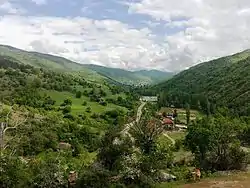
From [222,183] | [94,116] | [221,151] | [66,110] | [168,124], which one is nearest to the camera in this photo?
[222,183]

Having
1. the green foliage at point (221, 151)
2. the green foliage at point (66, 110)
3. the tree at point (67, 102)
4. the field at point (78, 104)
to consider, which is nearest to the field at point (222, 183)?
the green foliage at point (221, 151)

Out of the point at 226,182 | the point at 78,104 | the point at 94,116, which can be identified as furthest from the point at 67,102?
the point at 226,182

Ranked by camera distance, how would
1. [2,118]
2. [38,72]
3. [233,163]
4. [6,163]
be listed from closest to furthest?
[6,163], [233,163], [2,118], [38,72]

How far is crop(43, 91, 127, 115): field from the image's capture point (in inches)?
4282

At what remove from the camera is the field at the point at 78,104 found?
109 m

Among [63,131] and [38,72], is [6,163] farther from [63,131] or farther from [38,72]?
[38,72]

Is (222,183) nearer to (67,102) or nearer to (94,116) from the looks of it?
(94,116)

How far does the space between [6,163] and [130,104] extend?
10454cm

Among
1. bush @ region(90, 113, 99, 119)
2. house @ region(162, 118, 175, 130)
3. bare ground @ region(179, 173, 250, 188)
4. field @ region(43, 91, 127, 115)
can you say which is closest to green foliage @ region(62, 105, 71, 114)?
field @ region(43, 91, 127, 115)

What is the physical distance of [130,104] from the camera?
430 feet

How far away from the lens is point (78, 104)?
116562 millimetres

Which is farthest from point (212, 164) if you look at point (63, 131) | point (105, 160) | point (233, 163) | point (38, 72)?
point (38, 72)

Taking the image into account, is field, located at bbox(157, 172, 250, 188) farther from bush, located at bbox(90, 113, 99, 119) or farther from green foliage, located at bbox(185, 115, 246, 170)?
bush, located at bbox(90, 113, 99, 119)

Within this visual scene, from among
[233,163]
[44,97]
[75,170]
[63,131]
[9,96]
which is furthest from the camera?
[44,97]
